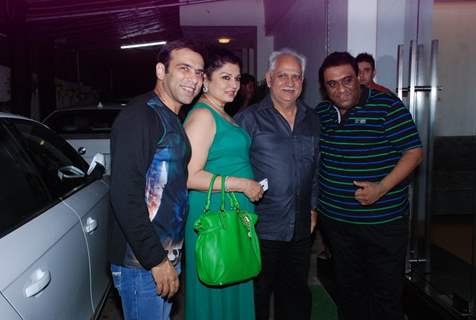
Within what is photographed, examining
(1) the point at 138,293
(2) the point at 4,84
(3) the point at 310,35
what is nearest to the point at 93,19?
(2) the point at 4,84

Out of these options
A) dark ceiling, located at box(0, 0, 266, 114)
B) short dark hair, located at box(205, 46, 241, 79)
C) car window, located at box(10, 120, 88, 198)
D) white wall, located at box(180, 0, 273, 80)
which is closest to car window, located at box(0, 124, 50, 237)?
car window, located at box(10, 120, 88, 198)

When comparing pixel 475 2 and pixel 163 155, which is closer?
pixel 163 155

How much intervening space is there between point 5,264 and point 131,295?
0.59 meters

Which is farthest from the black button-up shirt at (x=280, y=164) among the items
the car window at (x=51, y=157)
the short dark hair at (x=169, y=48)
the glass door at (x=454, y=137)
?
the glass door at (x=454, y=137)

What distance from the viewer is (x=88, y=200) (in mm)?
2842

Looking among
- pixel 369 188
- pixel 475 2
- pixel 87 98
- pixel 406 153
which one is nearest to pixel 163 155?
pixel 369 188

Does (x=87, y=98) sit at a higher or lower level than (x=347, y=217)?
higher

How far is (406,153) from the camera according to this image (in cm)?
259

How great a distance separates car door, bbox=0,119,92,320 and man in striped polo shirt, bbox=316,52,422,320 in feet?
5.27

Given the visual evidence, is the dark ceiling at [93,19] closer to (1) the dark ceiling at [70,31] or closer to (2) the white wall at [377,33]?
(1) the dark ceiling at [70,31]

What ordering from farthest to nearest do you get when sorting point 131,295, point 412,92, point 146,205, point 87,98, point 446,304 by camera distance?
point 87,98
point 412,92
point 446,304
point 131,295
point 146,205

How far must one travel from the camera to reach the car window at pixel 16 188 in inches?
76.3

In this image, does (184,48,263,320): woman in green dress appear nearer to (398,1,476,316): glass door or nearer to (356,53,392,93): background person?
(356,53,392,93): background person

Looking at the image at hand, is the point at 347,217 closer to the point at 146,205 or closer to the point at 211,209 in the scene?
the point at 211,209
